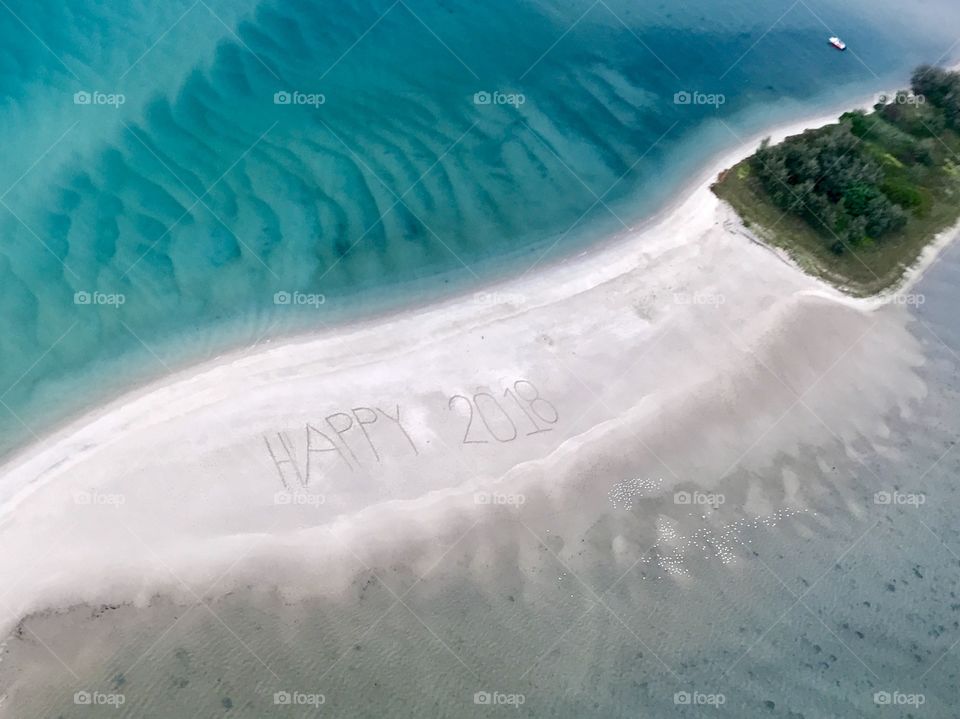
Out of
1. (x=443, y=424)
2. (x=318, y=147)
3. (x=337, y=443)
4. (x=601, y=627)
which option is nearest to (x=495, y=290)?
(x=443, y=424)

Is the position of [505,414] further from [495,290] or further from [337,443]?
[495,290]

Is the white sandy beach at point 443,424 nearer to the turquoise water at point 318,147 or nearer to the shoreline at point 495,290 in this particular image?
the shoreline at point 495,290

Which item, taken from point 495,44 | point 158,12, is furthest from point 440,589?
point 158,12

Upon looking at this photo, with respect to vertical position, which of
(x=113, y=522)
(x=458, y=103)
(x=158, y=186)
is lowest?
(x=113, y=522)

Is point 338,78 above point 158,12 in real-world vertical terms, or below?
below

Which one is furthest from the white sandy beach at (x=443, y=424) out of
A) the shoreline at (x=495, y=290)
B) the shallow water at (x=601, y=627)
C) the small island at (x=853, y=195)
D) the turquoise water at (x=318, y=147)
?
the turquoise water at (x=318, y=147)

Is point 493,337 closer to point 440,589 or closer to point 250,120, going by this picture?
point 440,589

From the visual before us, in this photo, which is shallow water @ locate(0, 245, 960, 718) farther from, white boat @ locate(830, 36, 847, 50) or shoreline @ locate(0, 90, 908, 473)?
white boat @ locate(830, 36, 847, 50)
